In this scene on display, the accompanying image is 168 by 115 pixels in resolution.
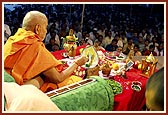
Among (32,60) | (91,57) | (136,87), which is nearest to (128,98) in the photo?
(136,87)

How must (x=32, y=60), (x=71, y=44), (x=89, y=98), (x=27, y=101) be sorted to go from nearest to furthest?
(x=27, y=101), (x=89, y=98), (x=32, y=60), (x=71, y=44)

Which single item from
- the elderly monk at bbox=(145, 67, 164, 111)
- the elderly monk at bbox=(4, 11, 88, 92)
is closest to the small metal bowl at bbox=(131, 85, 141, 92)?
the elderly monk at bbox=(4, 11, 88, 92)

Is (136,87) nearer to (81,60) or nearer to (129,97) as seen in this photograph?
(129,97)

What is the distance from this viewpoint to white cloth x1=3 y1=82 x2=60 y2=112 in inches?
61.6

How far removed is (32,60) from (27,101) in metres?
0.49

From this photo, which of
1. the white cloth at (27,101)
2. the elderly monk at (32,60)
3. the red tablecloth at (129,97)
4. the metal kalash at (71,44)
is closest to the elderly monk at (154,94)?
the white cloth at (27,101)

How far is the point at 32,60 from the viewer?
202 centimetres

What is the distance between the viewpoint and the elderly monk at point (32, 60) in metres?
2.02

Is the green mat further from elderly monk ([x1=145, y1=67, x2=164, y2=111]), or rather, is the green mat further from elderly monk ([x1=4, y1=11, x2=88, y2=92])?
elderly monk ([x1=145, y1=67, x2=164, y2=111])

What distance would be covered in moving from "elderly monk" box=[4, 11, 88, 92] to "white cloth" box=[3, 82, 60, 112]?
351 mm

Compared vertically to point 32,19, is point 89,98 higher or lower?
lower

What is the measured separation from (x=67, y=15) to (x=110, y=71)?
683mm

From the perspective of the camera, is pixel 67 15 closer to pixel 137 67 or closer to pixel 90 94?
pixel 137 67

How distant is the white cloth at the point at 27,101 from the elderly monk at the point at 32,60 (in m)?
0.35
